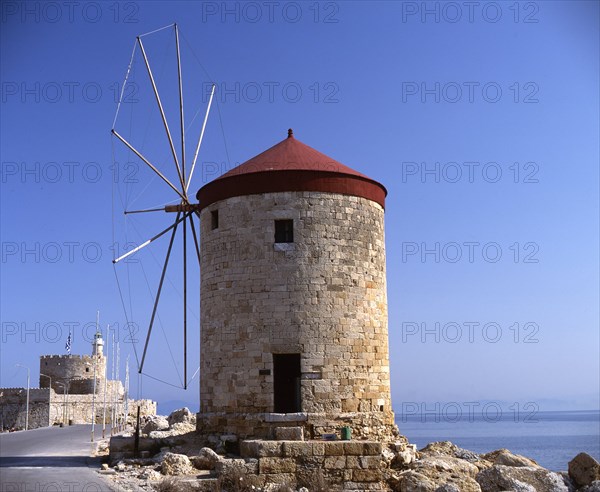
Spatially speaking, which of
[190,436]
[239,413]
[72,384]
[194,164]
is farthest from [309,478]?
[72,384]

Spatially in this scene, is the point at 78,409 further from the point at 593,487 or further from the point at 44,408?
the point at 593,487

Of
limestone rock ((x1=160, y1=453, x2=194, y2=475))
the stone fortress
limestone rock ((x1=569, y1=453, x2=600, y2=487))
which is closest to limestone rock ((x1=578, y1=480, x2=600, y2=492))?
limestone rock ((x1=569, y1=453, x2=600, y2=487))

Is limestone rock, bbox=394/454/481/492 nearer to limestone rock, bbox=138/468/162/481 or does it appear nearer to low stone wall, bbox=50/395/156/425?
limestone rock, bbox=138/468/162/481

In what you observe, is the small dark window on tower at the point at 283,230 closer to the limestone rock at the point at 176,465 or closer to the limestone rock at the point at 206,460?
the limestone rock at the point at 206,460

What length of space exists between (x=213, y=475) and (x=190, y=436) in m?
2.89

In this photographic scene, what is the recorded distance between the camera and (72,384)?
53.8 metres

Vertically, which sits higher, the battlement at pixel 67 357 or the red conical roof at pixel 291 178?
the red conical roof at pixel 291 178

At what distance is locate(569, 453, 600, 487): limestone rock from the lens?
15.5 metres

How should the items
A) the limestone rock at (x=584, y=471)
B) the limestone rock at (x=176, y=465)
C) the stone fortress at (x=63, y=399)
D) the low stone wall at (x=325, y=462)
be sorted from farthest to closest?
the stone fortress at (x=63, y=399) < the limestone rock at (x=584, y=471) < the limestone rock at (x=176, y=465) < the low stone wall at (x=325, y=462)

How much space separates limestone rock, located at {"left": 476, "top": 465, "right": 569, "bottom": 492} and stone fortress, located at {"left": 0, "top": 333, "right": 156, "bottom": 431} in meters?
30.0

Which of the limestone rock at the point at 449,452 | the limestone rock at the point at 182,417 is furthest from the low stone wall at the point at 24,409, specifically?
the limestone rock at the point at 449,452

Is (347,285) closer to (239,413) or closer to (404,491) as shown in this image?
(239,413)

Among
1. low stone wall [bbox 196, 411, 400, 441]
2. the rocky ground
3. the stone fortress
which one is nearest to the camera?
the rocky ground

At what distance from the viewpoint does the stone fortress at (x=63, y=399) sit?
45531 millimetres
